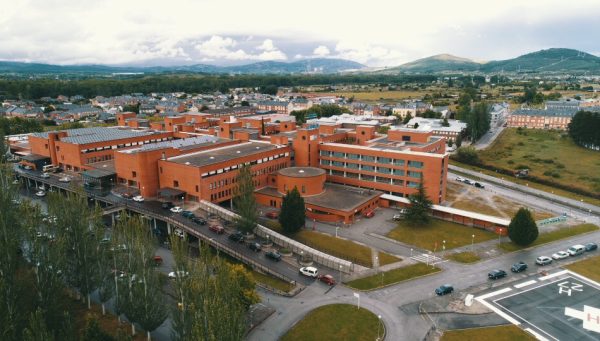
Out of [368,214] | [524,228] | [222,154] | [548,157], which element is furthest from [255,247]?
[548,157]

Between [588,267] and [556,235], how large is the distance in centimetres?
1022

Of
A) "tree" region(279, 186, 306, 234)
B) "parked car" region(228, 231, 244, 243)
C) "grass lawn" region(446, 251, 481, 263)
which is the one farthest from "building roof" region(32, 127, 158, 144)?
"grass lawn" region(446, 251, 481, 263)

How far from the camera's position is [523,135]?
142 metres

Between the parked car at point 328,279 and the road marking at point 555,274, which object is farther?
the road marking at point 555,274

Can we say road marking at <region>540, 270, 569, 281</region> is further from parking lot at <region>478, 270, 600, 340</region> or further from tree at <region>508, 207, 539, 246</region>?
tree at <region>508, 207, 539, 246</region>

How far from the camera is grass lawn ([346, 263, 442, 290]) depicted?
47250mm

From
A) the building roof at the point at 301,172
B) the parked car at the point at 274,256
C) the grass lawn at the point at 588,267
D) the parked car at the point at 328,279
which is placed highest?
the building roof at the point at 301,172

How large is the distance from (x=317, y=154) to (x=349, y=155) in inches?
285

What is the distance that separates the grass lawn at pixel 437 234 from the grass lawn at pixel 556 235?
3332 millimetres

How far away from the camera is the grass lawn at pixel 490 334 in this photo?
3806cm

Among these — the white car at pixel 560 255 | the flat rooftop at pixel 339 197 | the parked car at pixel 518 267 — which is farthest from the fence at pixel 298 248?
the white car at pixel 560 255

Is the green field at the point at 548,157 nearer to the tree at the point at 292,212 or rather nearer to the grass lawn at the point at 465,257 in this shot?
the grass lawn at the point at 465,257

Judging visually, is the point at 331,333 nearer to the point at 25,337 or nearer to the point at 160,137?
the point at 25,337

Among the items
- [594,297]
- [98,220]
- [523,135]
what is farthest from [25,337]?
[523,135]
